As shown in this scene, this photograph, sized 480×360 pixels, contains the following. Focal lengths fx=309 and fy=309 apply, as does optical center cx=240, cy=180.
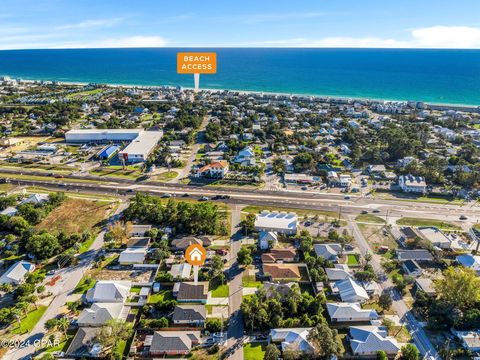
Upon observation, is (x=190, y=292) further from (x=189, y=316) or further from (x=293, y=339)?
(x=293, y=339)

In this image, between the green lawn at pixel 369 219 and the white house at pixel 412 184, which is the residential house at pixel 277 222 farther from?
the white house at pixel 412 184

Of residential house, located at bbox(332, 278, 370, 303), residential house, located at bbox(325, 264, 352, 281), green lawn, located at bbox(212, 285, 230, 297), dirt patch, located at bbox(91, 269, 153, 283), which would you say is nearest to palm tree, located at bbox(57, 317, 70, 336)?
dirt patch, located at bbox(91, 269, 153, 283)

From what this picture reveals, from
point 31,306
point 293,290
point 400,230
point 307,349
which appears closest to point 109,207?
point 31,306

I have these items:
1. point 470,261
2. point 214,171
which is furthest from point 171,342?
point 214,171

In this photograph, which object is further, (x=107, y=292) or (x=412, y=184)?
(x=412, y=184)

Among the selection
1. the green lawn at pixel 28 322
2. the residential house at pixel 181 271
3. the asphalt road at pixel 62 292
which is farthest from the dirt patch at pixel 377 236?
the green lawn at pixel 28 322

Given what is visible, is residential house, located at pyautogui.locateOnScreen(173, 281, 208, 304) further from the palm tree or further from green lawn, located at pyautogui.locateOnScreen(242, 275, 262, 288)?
the palm tree
